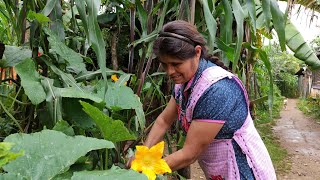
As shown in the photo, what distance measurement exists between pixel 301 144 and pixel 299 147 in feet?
0.90

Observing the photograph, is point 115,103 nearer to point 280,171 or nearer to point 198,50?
point 198,50

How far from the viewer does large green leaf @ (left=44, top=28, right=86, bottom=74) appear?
1.24 metres

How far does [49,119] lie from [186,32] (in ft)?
1.65

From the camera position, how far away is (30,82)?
1125 mm

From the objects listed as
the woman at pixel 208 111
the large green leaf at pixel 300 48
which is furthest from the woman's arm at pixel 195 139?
the large green leaf at pixel 300 48

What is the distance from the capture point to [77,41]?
1644mm

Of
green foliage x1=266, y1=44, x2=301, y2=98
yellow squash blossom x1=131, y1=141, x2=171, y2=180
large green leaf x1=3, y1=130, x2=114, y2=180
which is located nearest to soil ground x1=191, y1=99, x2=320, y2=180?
yellow squash blossom x1=131, y1=141, x2=171, y2=180

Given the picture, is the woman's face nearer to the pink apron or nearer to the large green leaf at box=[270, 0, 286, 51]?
the pink apron

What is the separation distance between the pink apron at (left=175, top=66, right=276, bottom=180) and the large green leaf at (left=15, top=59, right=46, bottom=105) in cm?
50

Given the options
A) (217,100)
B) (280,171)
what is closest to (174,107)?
(217,100)

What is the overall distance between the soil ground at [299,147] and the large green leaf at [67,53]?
284 cm

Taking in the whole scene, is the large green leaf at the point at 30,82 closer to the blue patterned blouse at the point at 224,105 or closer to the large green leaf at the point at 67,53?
the large green leaf at the point at 67,53

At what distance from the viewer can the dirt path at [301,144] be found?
15.0 ft

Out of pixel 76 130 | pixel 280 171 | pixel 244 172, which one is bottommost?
pixel 280 171
